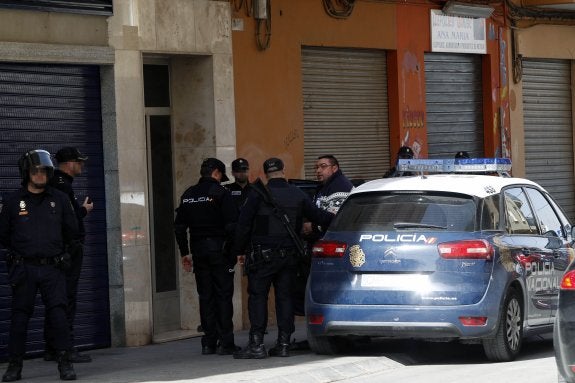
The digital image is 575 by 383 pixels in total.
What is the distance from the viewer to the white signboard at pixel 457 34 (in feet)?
70.0

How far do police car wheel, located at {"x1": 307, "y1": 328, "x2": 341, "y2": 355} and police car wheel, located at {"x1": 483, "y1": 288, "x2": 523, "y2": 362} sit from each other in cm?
141

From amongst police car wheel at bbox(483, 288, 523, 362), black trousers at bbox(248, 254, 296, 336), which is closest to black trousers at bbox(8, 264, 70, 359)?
black trousers at bbox(248, 254, 296, 336)

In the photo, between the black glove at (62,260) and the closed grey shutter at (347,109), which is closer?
the black glove at (62,260)

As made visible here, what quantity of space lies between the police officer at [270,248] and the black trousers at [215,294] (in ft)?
1.70

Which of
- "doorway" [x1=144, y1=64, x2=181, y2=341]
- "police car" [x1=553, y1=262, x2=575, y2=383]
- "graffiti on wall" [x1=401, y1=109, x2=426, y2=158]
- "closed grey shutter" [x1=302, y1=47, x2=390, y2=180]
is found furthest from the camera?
"graffiti on wall" [x1=401, y1=109, x2=426, y2=158]

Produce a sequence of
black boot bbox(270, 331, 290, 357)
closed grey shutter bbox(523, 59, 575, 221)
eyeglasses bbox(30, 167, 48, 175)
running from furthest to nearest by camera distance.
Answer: closed grey shutter bbox(523, 59, 575, 221) → black boot bbox(270, 331, 290, 357) → eyeglasses bbox(30, 167, 48, 175)

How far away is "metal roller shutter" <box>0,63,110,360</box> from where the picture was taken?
553 inches

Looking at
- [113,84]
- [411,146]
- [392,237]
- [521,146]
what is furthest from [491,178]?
[521,146]

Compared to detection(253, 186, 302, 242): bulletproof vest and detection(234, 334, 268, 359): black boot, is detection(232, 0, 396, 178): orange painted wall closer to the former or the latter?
detection(253, 186, 302, 242): bulletproof vest

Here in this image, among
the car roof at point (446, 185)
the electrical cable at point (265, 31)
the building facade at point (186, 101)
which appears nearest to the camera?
the car roof at point (446, 185)

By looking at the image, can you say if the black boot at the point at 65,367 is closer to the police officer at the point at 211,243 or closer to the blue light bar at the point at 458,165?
the police officer at the point at 211,243

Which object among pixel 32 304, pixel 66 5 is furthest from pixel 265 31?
pixel 32 304

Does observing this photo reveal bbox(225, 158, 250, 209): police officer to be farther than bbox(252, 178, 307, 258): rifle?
Yes

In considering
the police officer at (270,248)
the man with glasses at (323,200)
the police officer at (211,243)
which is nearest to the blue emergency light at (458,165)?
the man with glasses at (323,200)
